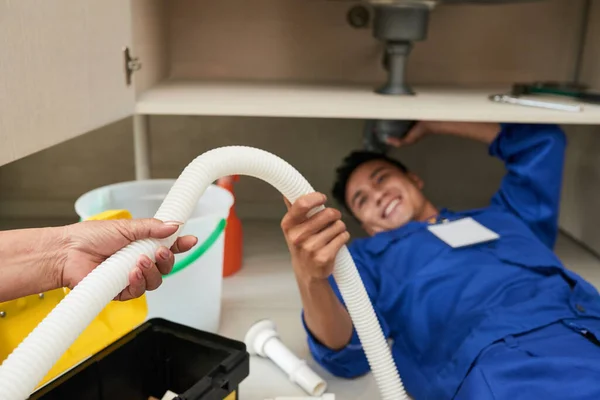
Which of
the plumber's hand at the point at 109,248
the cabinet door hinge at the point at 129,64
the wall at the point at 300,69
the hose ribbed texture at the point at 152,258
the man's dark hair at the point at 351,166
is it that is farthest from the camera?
the wall at the point at 300,69

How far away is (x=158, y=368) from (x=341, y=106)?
574mm

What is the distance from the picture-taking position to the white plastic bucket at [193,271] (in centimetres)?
89

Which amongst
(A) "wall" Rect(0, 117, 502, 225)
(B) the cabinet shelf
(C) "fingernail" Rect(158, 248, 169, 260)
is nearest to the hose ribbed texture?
(C) "fingernail" Rect(158, 248, 169, 260)

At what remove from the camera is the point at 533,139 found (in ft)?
3.65

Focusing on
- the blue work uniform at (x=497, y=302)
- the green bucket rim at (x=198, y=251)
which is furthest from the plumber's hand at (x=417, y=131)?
the green bucket rim at (x=198, y=251)

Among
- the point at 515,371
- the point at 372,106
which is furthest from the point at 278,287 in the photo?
the point at 515,371

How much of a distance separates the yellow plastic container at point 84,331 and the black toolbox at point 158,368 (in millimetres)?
31

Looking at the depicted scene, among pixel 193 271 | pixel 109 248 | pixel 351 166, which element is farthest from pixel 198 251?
pixel 351 166

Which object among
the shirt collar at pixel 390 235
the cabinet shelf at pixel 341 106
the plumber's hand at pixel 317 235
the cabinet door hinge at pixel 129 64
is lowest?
the shirt collar at pixel 390 235

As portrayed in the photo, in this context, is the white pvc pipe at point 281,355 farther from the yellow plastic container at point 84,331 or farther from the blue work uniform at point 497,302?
the yellow plastic container at point 84,331

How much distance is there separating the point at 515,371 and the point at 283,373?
1.18 ft

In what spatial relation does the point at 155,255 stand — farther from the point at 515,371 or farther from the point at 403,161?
the point at 403,161

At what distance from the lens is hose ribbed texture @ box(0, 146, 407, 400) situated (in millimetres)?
448

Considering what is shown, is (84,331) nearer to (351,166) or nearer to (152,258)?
(152,258)
